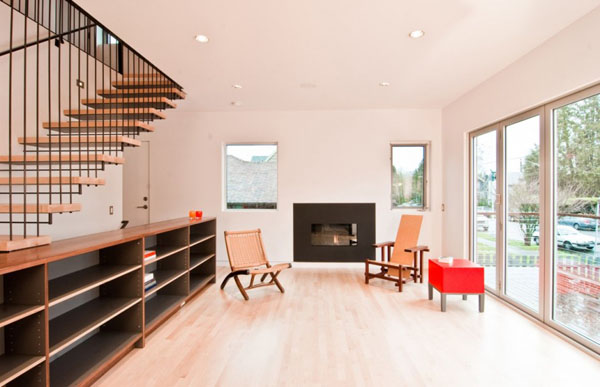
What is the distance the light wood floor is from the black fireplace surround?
1.54 metres

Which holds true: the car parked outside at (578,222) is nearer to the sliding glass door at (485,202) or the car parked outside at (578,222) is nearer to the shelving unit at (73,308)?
the sliding glass door at (485,202)

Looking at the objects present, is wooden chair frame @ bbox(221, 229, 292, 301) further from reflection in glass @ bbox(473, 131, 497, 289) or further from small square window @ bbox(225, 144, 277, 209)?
reflection in glass @ bbox(473, 131, 497, 289)

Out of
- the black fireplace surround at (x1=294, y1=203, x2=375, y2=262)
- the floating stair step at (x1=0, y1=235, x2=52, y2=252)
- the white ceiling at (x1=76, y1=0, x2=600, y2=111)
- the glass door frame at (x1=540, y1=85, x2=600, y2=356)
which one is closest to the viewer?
the floating stair step at (x1=0, y1=235, x2=52, y2=252)

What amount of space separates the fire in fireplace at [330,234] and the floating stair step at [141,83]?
3.11 m

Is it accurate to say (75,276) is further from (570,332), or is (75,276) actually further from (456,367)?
(570,332)

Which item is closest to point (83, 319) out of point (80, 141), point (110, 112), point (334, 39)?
point (80, 141)

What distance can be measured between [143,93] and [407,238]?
4120 mm

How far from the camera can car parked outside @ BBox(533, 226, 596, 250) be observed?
2482mm

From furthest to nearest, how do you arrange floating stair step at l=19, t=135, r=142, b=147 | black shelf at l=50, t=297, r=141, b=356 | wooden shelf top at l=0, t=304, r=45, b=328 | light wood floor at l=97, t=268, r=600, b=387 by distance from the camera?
floating stair step at l=19, t=135, r=142, b=147, light wood floor at l=97, t=268, r=600, b=387, black shelf at l=50, t=297, r=141, b=356, wooden shelf top at l=0, t=304, r=45, b=328

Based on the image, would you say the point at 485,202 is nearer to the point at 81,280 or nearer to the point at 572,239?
the point at 572,239

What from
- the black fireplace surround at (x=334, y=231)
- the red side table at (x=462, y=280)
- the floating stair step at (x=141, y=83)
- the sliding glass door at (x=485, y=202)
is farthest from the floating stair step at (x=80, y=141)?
the sliding glass door at (x=485, y=202)

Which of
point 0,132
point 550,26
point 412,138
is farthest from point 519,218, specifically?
point 0,132

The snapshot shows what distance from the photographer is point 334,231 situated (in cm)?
522

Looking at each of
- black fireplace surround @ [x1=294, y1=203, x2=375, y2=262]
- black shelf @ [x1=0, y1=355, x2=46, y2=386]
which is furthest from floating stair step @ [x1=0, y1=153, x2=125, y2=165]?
black fireplace surround @ [x1=294, y1=203, x2=375, y2=262]
